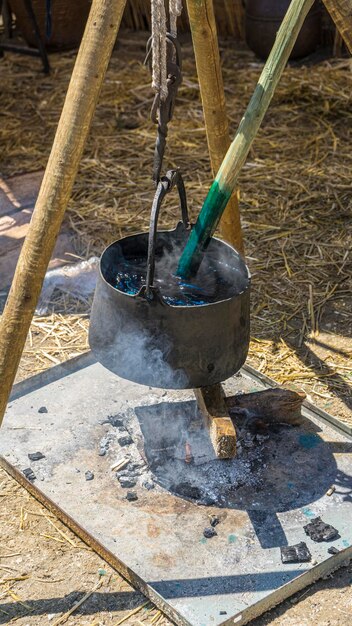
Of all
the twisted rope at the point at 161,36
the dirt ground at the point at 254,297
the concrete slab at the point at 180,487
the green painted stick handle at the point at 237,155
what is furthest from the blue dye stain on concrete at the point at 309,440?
the twisted rope at the point at 161,36

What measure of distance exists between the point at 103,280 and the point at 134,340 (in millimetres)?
215

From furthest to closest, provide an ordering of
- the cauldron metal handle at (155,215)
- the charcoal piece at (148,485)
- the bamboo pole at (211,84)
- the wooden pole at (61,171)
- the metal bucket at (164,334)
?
the bamboo pole at (211,84) → the charcoal piece at (148,485) → the metal bucket at (164,334) → the cauldron metal handle at (155,215) → the wooden pole at (61,171)

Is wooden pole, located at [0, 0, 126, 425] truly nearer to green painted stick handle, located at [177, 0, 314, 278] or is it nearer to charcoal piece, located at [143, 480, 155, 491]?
green painted stick handle, located at [177, 0, 314, 278]

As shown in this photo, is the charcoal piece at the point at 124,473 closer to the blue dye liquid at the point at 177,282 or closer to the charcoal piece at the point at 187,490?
the charcoal piece at the point at 187,490

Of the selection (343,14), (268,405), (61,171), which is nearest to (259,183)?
(268,405)

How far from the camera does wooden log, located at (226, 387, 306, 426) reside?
10.6 feet

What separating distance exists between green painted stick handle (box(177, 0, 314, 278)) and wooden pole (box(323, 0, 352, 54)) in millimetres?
84

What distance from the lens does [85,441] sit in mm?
3244

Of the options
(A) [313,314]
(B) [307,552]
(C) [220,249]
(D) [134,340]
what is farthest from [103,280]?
(A) [313,314]

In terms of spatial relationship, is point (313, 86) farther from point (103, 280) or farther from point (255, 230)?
point (103, 280)

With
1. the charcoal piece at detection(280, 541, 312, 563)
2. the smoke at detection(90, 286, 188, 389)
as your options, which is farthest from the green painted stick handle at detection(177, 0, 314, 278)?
the charcoal piece at detection(280, 541, 312, 563)

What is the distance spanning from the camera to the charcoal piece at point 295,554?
107 inches

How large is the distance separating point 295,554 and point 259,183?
3.11 m

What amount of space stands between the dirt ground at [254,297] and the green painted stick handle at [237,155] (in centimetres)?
96
